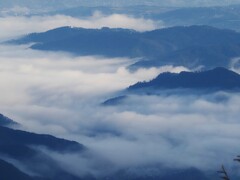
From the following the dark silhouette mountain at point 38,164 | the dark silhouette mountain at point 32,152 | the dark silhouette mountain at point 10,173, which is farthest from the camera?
the dark silhouette mountain at point 38,164

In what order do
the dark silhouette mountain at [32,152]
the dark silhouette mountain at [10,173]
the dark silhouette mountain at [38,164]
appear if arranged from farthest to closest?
the dark silhouette mountain at [38,164] < the dark silhouette mountain at [32,152] < the dark silhouette mountain at [10,173]

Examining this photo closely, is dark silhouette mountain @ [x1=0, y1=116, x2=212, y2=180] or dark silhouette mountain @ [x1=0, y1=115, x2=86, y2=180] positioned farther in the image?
dark silhouette mountain @ [x1=0, y1=116, x2=212, y2=180]

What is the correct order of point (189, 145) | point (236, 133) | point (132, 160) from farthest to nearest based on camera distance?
point (236, 133)
point (189, 145)
point (132, 160)

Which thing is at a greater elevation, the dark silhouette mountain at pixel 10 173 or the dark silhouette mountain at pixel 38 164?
the dark silhouette mountain at pixel 38 164

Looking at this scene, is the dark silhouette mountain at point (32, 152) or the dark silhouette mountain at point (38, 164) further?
the dark silhouette mountain at point (38, 164)

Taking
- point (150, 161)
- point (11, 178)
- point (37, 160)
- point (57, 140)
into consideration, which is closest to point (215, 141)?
point (150, 161)

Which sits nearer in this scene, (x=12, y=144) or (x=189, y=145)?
(x=12, y=144)

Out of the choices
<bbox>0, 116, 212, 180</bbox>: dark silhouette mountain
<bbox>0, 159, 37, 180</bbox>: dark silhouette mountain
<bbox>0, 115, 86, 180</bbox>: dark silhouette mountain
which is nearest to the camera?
<bbox>0, 159, 37, 180</bbox>: dark silhouette mountain

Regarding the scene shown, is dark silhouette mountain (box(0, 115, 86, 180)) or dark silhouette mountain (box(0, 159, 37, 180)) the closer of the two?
dark silhouette mountain (box(0, 159, 37, 180))

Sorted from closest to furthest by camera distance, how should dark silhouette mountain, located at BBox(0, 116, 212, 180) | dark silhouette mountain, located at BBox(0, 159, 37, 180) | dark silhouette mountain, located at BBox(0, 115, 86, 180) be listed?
dark silhouette mountain, located at BBox(0, 159, 37, 180) < dark silhouette mountain, located at BBox(0, 115, 86, 180) < dark silhouette mountain, located at BBox(0, 116, 212, 180)

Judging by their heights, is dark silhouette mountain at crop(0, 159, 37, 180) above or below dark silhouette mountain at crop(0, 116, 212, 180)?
below

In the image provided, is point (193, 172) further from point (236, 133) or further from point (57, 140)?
point (236, 133)
